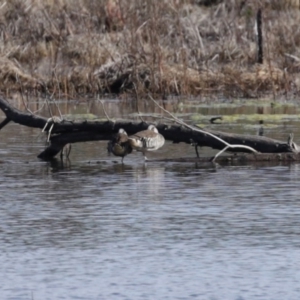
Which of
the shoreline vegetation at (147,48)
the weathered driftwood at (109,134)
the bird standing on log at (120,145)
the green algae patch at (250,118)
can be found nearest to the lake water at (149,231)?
the bird standing on log at (120,145)

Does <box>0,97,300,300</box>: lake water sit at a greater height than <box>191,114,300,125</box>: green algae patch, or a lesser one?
greater

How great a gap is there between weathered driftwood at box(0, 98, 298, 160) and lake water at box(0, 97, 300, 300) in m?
0.30

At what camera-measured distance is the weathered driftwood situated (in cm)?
1398

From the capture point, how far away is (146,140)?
13.8 meters

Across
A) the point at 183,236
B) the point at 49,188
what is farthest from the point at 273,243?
the point at 49,188

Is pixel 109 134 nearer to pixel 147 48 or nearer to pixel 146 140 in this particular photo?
pixel 146 140

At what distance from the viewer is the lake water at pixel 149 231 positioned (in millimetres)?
7828

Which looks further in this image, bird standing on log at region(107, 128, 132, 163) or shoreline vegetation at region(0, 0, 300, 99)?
shoreline vegetation at region(0, 0, 300, 99)

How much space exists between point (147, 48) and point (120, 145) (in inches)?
502

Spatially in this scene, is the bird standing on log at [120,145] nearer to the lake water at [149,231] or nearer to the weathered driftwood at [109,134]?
the lake water at [149,231]

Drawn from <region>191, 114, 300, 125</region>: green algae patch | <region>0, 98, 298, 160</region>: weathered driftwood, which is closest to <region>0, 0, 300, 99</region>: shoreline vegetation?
<region>191, 114, 300, 125</region>: green algae patch

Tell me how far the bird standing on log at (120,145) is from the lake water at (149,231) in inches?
7.4

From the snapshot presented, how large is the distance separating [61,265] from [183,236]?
1294 mm

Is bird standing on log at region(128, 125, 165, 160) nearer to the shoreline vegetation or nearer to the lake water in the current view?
the lake water
